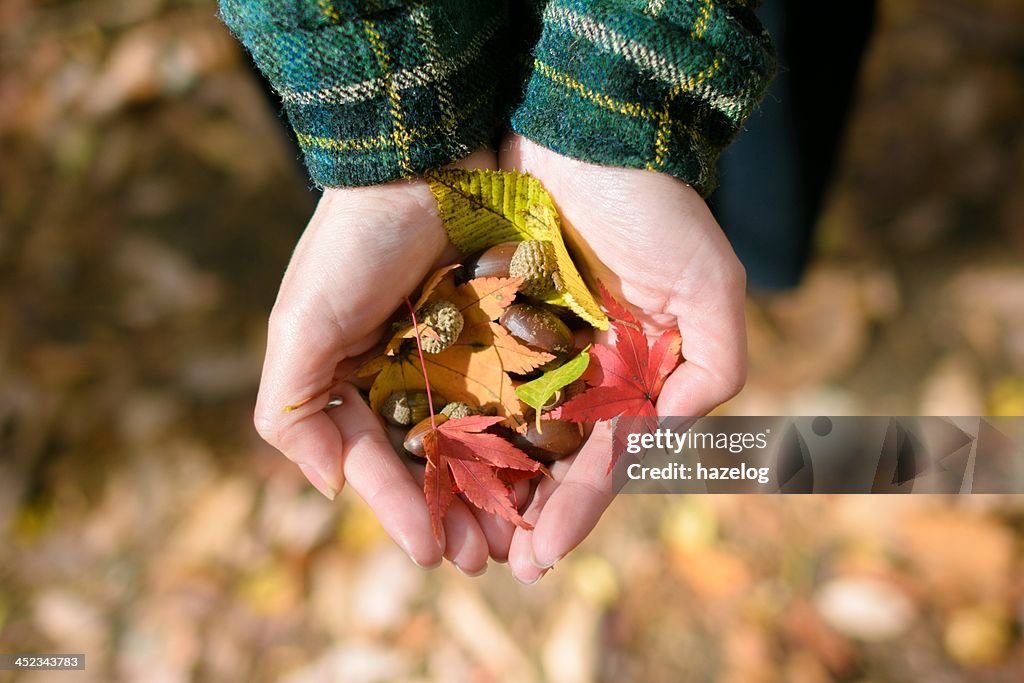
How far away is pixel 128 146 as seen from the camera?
3453mm

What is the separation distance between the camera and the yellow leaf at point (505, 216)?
1594 mm

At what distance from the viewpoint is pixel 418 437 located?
61.7 inches

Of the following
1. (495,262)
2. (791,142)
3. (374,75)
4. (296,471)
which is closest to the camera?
(374,75)

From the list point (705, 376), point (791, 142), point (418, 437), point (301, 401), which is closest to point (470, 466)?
point (418, 437)

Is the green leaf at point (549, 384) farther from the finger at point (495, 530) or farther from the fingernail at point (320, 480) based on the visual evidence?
→ the fingernail at point (320, 480)

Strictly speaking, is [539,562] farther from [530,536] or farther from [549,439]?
[549,439]

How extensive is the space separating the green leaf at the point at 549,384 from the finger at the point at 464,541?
25 centimetres

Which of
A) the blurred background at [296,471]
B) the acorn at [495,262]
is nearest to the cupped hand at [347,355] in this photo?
the acorn at [495,262]

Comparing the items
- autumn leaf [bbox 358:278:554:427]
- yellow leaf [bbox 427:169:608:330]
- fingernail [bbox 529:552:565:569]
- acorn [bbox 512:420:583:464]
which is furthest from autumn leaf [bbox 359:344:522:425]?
fingernail [bbox 529:552:565:569]

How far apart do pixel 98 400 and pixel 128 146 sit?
4.17ft

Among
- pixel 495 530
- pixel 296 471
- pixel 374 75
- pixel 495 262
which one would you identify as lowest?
pixel 296 471

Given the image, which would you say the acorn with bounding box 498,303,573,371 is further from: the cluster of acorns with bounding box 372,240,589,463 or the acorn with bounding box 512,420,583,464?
the acorn with bounding box 512,420,583,464

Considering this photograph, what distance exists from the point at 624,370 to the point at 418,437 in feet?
1.43

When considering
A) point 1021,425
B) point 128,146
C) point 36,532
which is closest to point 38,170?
point 128,146
